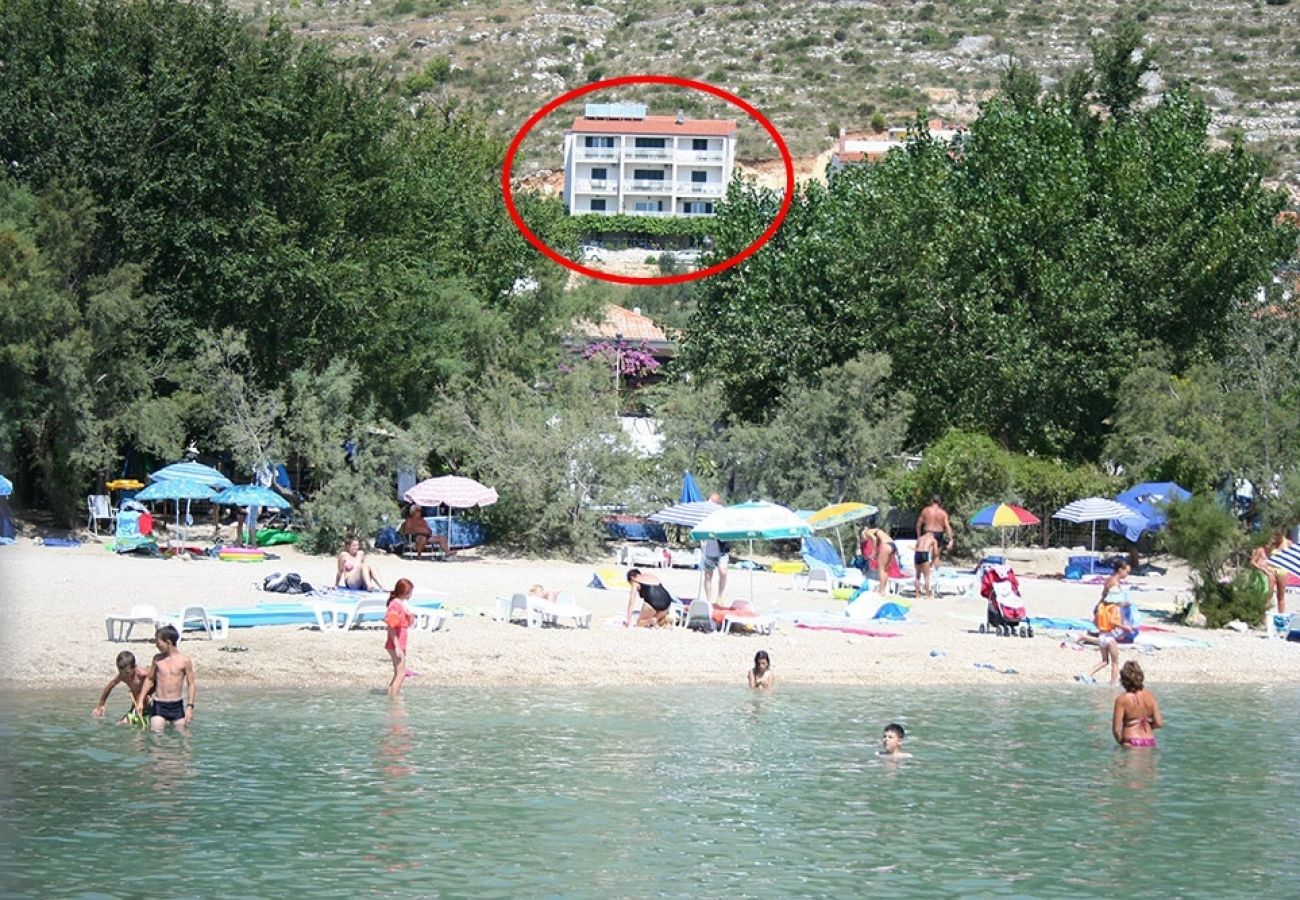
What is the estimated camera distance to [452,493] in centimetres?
3400

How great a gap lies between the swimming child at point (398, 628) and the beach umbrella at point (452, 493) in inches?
514

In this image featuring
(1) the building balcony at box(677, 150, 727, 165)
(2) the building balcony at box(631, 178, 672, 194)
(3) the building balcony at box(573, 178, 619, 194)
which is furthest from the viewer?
(2) the building balcony at box(631, 178, 672, 194)

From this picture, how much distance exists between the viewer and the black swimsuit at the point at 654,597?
24.8m

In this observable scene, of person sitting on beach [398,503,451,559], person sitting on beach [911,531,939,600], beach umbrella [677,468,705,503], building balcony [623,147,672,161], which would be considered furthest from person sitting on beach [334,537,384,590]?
building balcony [623,147,672,161]

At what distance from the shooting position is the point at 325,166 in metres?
39.2

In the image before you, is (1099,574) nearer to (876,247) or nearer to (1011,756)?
(876,247)

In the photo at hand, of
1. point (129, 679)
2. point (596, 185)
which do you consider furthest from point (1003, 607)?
point (596, 185)

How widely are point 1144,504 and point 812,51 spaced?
101464 millimetres

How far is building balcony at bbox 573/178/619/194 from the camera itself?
120 m

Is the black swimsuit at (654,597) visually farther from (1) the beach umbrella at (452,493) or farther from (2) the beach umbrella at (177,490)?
(2) the beach umbrella at (177,490)

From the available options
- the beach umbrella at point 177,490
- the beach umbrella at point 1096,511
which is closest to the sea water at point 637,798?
the beach umbrella at point 1096,511

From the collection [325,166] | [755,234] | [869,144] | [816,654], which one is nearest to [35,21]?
[325,166]

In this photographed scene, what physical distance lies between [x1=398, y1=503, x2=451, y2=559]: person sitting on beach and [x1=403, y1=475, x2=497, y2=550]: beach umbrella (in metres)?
0.38

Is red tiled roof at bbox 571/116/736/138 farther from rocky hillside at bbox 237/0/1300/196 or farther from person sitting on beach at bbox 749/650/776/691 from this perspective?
person sitting on beach at bbox 749/650/776/691
